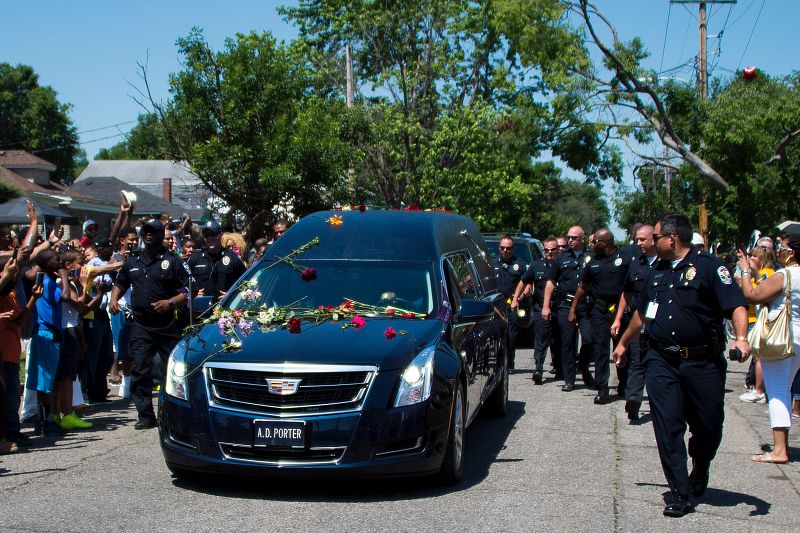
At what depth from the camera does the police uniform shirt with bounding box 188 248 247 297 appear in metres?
12.5

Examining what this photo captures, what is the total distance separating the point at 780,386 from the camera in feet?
28.4

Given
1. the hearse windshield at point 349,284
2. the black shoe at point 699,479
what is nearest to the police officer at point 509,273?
the hearse windshield at point 349,284

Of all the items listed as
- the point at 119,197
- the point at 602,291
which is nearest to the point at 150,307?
the point at 602,291

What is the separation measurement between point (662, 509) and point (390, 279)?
2.79m

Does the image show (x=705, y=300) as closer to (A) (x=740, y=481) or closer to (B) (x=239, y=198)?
(A) (x=740, y=481)

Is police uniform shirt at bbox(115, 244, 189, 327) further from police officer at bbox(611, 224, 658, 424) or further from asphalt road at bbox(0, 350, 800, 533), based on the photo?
police officer at bbox(611, 224, 658, 424)

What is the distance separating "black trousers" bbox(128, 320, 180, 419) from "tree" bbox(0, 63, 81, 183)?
235ft

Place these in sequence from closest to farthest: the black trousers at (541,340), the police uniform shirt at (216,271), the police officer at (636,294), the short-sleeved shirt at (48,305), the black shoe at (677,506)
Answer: the black shoe at (677,506)
the short-sleeved shirt at (48,305)
the police officer at (636,294)
the police uniform shirt at (216,271)
the black trousers at (541,340)

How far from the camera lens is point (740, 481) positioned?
26.0 feet

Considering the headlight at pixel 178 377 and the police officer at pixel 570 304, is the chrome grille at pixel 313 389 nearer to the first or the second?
the headlight at pixel 178 377

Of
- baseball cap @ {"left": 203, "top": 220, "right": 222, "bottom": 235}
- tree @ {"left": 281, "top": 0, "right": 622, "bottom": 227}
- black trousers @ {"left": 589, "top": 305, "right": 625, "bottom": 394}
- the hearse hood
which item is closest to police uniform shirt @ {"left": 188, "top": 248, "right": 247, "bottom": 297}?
baseball cap @ {"left": 203, "top": 220, "right": 222, "bottom": 235}

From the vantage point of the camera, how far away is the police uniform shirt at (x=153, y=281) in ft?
32.6

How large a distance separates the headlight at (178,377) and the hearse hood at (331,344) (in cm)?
7

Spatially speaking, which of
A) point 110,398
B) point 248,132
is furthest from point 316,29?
point 110,398
